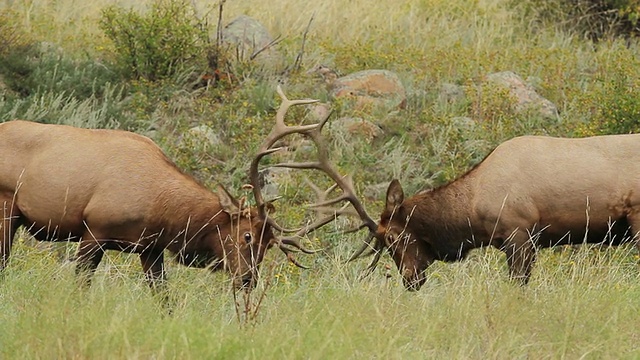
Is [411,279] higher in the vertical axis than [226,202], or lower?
lower

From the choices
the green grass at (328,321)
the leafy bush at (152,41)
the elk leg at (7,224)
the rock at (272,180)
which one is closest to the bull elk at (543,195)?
the green grass at (328,321)

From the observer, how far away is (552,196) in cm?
977

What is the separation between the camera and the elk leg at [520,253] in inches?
383

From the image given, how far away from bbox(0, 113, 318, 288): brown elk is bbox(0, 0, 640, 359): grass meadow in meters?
0.25

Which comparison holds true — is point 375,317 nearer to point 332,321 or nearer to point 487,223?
point 332,321

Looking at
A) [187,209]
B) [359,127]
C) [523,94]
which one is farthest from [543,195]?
[523,94]

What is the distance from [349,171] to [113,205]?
5829 millimetres

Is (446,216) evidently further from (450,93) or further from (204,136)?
(450,93)

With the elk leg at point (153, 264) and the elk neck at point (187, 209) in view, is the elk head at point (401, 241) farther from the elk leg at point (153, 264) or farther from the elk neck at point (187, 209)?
the elk leg at point (153, 264)

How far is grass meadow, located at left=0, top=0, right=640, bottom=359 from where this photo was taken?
6.80 meters

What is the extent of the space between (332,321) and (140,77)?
9.31 meters

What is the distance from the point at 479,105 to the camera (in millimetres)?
15867

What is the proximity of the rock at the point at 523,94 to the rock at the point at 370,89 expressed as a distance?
1.16 metres

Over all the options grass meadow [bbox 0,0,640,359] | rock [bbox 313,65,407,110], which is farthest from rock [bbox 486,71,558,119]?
rock [bbox 313,65,407,110]
